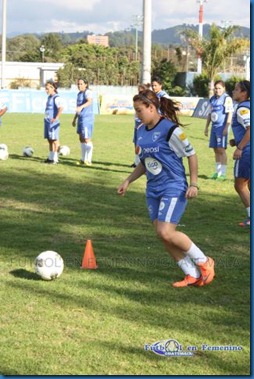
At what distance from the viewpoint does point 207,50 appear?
51812 mm

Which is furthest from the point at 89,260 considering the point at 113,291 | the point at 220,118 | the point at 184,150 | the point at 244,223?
the point at 220,118

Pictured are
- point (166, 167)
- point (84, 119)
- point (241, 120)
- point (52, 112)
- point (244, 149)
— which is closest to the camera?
point (166, 167)

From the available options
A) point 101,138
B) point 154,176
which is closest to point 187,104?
point 101,138

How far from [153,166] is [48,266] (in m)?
1.42

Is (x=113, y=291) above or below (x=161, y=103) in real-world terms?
below

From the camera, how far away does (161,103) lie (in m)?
6.49

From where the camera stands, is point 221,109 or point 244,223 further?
point 221,109

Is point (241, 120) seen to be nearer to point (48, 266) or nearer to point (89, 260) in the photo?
point (89, 260)

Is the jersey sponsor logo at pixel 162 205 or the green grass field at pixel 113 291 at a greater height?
the jersey sponsor logo at pixel 162 205

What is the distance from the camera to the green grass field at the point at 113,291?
485 cm

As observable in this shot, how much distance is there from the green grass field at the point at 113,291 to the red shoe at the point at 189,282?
8cm

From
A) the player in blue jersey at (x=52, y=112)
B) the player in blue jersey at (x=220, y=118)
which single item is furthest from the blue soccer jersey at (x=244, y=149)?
the player in blue jersey at (x=52, y=112)

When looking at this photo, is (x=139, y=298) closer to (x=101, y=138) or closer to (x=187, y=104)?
(x=101, y=138)

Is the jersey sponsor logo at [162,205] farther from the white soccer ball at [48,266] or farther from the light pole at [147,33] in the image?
the light pole at [147,33]
